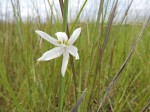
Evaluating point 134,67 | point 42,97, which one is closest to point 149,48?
point 134,67

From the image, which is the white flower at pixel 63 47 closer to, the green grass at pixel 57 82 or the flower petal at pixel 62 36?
the flower petal at pixel 62 36

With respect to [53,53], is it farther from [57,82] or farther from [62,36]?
[57,82]

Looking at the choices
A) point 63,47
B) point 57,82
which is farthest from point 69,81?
point 63,47

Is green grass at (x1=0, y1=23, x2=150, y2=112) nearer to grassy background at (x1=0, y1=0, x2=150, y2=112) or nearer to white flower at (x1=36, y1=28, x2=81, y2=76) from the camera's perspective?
grassy background at (x1=0, y1=0, x2=150, y2=112)

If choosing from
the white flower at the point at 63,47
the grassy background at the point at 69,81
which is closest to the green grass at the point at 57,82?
the grassy background at the point at 69,81

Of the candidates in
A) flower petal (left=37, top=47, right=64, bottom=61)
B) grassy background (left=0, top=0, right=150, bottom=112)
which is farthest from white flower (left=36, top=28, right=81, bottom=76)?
grassy background (left=0, top=0, right=150, bottom=112)

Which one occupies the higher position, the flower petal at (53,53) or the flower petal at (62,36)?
the flower petal at (62,36)

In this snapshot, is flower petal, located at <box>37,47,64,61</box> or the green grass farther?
the green grass

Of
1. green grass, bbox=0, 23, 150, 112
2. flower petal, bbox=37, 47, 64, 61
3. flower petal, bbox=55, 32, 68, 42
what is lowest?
green grass, bbox=0, 23, 150, 112

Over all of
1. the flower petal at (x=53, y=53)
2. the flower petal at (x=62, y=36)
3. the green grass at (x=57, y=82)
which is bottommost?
the green grass at (x=57, y=82)

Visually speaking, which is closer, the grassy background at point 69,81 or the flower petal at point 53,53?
the flower petal at point 53,53

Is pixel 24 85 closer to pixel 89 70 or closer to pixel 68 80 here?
pixel 68 80

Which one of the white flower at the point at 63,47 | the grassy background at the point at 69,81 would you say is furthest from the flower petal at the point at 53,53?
the grassy background at the point at 69,81

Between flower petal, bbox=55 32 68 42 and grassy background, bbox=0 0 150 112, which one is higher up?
flower petal, bbox=55 32 68 42
